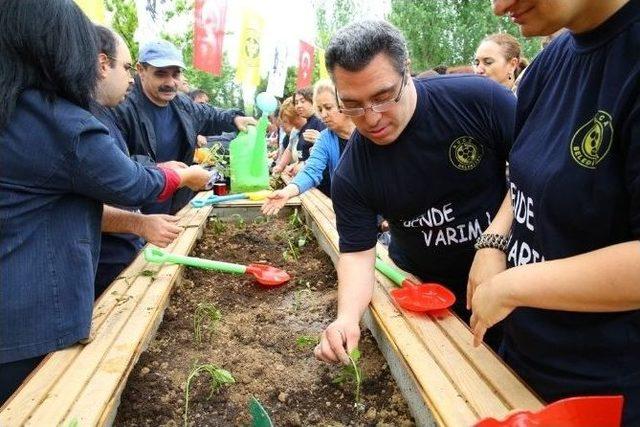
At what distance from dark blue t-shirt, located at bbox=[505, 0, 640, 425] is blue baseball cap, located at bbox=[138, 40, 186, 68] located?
300cm

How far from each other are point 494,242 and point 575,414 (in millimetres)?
639

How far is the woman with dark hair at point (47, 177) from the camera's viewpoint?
1.39 metres

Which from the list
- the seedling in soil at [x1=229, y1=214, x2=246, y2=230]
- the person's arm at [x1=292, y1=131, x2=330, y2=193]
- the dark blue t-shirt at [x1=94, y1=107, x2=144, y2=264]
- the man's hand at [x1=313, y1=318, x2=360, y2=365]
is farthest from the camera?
the seedling in soil at [x1=229, y1=214, x2=246, y2=230]

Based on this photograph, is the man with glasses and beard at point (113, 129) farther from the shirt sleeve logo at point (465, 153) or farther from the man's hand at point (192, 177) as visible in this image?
the shirt sleeve logo at point (465, 153)

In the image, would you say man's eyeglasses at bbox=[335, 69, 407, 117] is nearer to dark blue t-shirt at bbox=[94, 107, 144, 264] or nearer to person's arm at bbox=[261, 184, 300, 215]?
dark blue t-shirt at bbox=[94, 107, 144, 264]

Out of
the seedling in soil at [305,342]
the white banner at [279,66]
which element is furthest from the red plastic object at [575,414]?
the white banner at [279,66]

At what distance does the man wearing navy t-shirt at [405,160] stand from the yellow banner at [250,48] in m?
8.64

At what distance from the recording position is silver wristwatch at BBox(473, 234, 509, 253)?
1.37 m

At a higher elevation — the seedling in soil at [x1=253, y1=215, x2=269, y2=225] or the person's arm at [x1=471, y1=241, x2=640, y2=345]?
the person's arm at [x1=471, y1=241, x2=640, y2=345]

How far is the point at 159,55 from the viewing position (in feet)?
11.9

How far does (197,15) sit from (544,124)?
8139 mm

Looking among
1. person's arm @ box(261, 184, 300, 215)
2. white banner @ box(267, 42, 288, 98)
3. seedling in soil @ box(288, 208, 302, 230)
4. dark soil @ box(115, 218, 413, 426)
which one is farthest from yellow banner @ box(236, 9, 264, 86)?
dark soil @ box(115, 218, 413, 426)

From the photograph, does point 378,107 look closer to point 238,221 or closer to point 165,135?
point 165,135

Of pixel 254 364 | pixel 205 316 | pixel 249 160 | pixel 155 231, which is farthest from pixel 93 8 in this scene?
pixel 254 364
